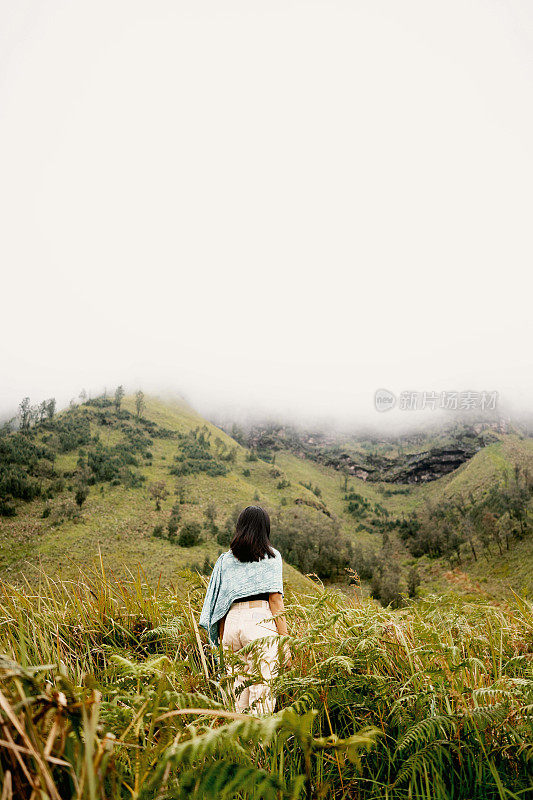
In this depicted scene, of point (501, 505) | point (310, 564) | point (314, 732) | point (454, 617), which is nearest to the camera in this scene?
point (314, 732)

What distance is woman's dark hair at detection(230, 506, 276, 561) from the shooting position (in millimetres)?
3719

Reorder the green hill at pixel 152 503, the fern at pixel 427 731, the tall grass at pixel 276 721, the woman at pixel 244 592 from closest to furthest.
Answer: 1. the tall grass at pixel 276 721
2. the fern at pixel 427 731
3. the woman at pixel 244 592
4. the green hill at pixel 152 503

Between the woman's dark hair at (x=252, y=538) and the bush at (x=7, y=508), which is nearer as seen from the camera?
the woman's dark hair at (x=252, y=538)

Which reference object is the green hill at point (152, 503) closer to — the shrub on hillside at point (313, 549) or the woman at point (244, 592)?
the shrub on hillside at point (313, 549)

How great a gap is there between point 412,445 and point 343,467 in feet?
153

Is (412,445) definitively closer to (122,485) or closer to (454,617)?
(122,485)

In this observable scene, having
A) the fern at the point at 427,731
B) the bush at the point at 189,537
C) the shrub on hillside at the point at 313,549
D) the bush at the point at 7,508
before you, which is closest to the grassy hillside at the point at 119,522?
the bush at the point at 7,508

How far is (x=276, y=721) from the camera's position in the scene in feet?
2.53

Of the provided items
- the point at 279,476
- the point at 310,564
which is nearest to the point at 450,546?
the point at 310,564

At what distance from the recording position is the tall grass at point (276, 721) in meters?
0.82

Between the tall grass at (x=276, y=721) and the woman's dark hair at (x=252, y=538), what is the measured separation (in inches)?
31.6

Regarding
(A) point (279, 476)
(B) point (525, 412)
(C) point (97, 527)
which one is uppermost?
(B) point (525, 412)

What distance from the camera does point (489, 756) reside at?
1.54 m

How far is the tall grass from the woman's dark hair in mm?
802
